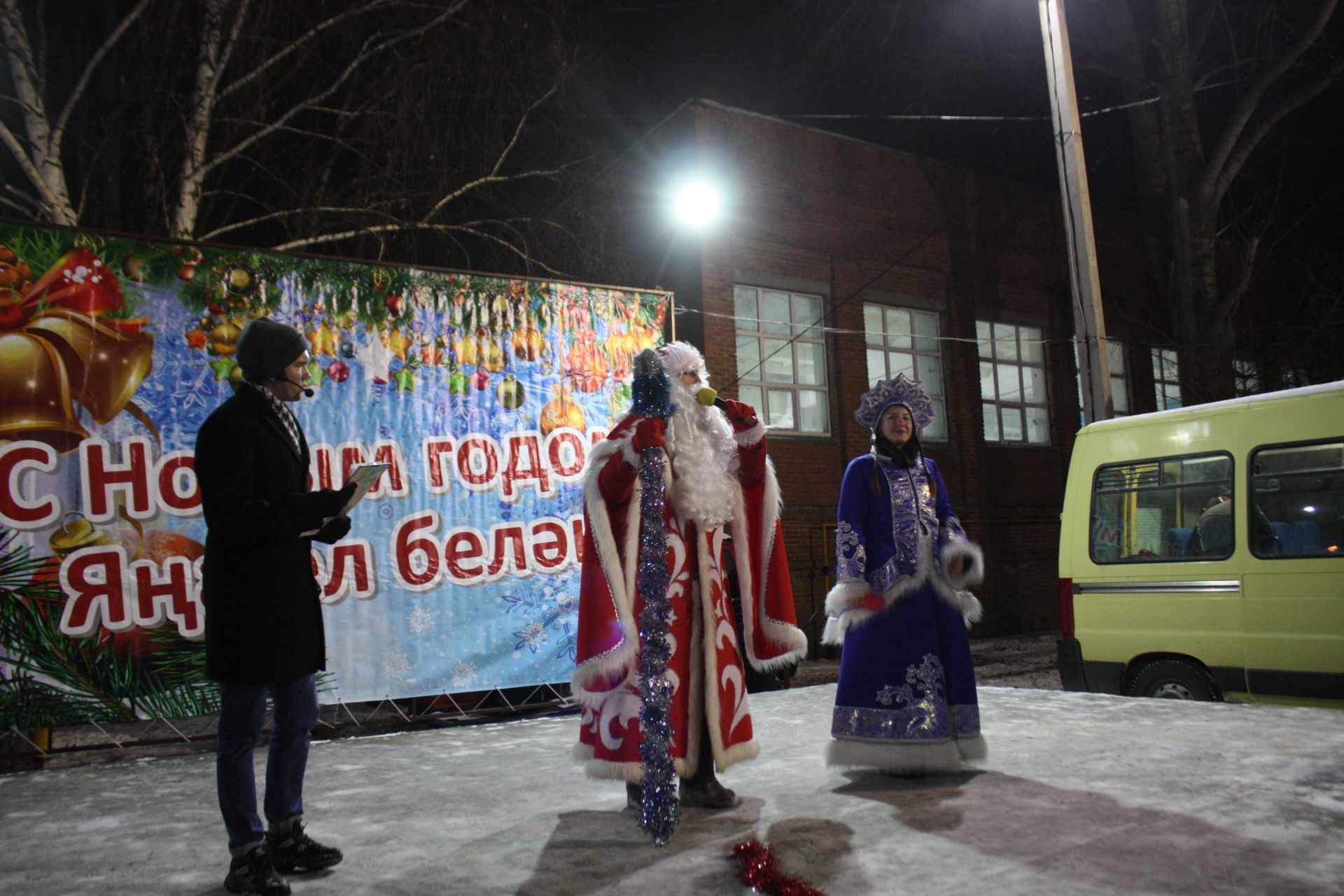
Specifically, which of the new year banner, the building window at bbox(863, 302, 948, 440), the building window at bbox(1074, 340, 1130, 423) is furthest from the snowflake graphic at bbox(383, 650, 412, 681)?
the building window at bbox(1074, 340, 1130, 423)

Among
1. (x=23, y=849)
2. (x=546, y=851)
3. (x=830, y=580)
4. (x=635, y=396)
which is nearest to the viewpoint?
(x=546, y=851)

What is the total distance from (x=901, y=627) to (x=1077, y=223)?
6747mm

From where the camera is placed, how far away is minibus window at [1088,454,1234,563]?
5719 mm

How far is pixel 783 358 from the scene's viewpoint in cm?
1272

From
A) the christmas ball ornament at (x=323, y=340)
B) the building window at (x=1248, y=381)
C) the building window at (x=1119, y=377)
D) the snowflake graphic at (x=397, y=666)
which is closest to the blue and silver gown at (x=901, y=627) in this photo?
the snowflake graphic at (x=397, y=666)

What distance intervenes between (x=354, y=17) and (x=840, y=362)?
7752 mm

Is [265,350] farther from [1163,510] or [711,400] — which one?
[1163,510]

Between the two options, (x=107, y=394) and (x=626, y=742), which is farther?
(x=107, y=394)

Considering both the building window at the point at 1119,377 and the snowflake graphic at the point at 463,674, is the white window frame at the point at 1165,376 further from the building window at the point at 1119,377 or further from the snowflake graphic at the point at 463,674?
the snowflake graphic at the point at 463,674

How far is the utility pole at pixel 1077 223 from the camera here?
29.2 feet

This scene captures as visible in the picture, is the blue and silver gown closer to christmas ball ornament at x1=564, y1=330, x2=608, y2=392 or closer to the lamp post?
christmas ball ornament at x1=564, y1=330, x2=608, y2=392

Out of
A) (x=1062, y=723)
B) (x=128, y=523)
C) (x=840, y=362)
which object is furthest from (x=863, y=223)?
(x=128, y=523)

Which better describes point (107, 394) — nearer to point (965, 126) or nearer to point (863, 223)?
point (863, 223)

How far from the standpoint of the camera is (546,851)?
10.2 ft
